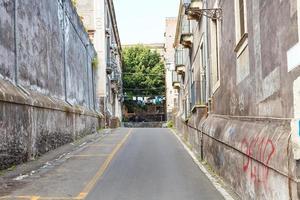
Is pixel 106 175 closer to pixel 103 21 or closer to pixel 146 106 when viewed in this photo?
pixel 103 21

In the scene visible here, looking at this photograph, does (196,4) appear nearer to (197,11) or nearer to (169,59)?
(197,11)

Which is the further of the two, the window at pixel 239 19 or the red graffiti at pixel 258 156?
the window at pixel 239 19

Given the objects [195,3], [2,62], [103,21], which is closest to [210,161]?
[2,62]

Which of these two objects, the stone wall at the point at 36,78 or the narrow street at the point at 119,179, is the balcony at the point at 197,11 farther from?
Result: the stone wall at the point at 36,78

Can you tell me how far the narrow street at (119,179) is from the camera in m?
10.0

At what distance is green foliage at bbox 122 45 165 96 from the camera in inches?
2844

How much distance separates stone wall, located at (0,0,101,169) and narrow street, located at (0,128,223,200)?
4.06 ft

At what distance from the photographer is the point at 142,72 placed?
7294 centimetres

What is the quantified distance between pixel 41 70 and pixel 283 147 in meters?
15.1

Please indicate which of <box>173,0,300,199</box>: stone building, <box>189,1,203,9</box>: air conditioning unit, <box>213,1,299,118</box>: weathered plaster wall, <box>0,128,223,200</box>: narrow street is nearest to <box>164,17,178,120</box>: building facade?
<box>189,1,203,9</box>: air conditioning unit

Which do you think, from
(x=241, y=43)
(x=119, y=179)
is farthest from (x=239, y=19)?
(x=119, y=179)

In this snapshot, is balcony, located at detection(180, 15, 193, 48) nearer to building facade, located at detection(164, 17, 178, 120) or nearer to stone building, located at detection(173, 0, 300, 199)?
stone building, located at detection(173, 0, 300, 199)

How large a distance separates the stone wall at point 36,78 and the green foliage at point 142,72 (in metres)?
41.6

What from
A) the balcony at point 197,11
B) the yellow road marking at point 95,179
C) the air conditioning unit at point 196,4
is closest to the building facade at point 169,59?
the balcony at point 197,11
